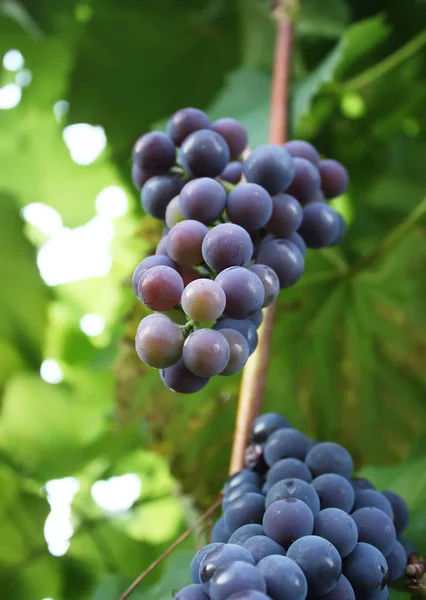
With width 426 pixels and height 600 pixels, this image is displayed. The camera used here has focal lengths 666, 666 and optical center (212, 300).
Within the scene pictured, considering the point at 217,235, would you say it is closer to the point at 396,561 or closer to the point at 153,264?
the point at 153,264

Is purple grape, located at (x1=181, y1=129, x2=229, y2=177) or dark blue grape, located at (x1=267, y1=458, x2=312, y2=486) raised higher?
purple grape, located at (x1=181, y1=129, x2=229, y2=177)

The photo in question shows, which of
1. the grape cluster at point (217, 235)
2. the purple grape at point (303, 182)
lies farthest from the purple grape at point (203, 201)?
the purple grape at point (303, 182)

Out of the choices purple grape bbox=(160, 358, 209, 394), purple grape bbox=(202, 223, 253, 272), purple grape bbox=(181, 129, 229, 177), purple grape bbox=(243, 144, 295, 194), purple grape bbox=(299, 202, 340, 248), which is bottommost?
purple grape bbox=(160, 358, 209, 394)

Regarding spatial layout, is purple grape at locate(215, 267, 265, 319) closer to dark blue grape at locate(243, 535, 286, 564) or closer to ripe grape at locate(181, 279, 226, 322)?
ripe grape at locate(181, 279, 226, 322)

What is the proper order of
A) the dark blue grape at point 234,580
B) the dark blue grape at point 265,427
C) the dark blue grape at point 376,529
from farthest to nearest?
the dark blue grape at point 265,427
the dark blue grape at point 376,529
the dark blue grape at point 234,580

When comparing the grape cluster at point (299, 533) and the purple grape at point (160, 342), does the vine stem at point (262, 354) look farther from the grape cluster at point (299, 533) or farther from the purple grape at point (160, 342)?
the purple grape at point (160, 342)

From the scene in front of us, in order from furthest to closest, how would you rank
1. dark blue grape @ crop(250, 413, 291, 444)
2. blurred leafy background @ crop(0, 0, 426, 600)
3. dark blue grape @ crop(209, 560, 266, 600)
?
blurred leafy background @ crop(0, 0, 426, 600) → dark blue grape @ crop(250, 413, 291, 444) → dark blue grape @ crop(209, 560, 266, 600)

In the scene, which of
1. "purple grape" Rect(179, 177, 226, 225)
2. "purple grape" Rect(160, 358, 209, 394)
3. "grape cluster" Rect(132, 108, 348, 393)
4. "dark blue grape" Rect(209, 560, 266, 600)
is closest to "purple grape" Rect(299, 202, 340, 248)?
"grape cluster" Rect(132, 108, 348, 393)
